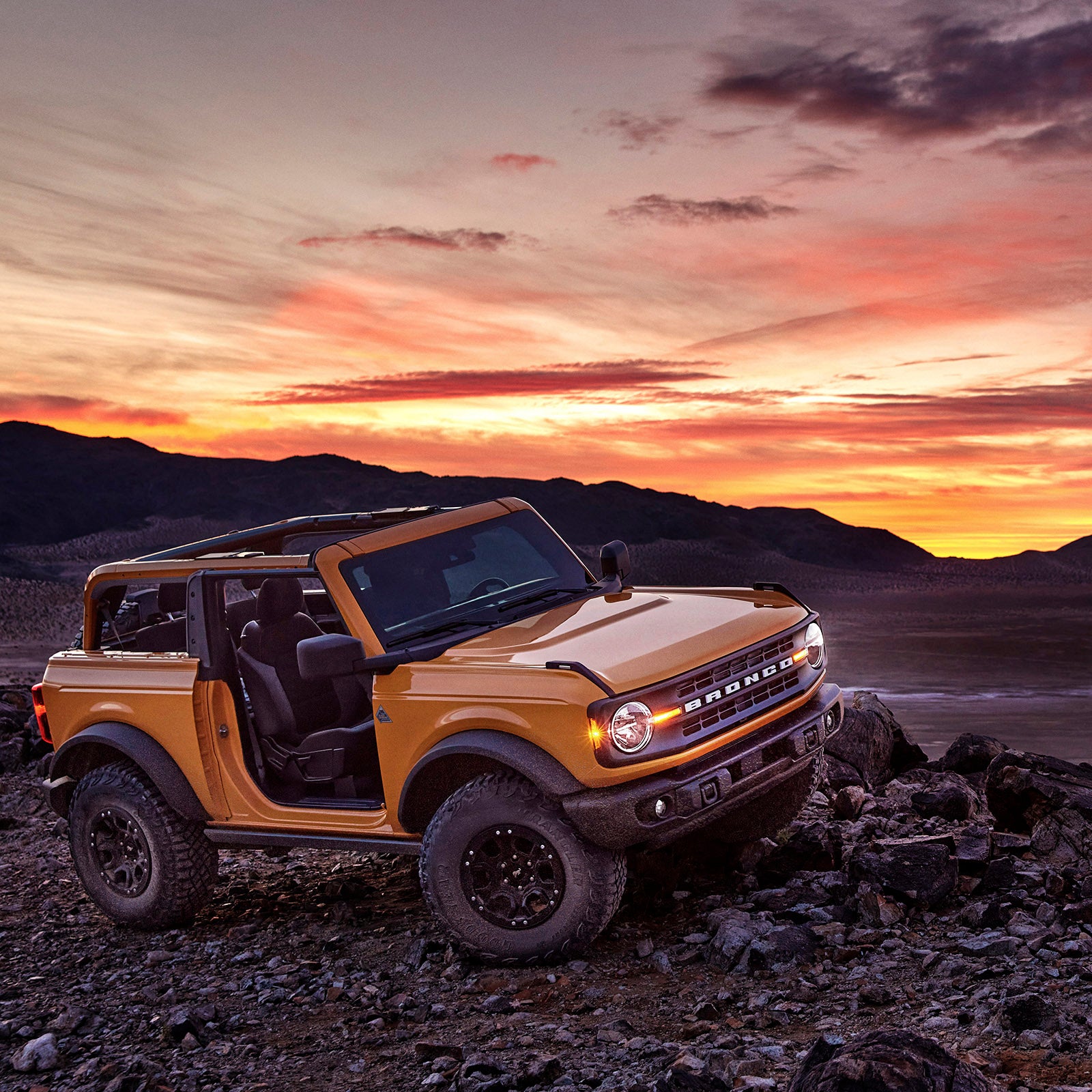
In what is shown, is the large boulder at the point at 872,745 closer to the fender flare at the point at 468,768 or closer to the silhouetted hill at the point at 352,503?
the fender flare at the point at 468,768

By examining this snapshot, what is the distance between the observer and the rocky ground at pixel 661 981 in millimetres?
5199

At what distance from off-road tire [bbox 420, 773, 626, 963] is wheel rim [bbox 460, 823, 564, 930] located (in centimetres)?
3

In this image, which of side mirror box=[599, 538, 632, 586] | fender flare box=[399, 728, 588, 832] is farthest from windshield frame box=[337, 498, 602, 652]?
fender flare box=[399, 728, 588, 832]

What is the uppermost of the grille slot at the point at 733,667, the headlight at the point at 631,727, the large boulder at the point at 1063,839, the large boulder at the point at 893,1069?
the grille slot at the point at 733,667

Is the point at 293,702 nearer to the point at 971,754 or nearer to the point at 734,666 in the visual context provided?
the point at 734,666

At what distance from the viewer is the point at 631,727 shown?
6039 millimetres

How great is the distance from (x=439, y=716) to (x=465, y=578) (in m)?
1.31

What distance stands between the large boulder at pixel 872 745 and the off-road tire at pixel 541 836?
16.0 feet

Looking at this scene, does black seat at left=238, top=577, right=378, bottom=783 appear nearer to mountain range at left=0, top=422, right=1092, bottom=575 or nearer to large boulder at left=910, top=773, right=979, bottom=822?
large boulder at left=910, top=773, right=979, bottom=822

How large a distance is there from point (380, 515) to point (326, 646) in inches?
65.3

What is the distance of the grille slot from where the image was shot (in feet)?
20.6

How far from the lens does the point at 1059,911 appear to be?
671 cm

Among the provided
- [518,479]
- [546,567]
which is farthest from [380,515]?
[518,479]

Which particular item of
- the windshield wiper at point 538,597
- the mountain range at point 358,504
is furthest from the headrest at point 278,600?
the mountain range at point 358,504
